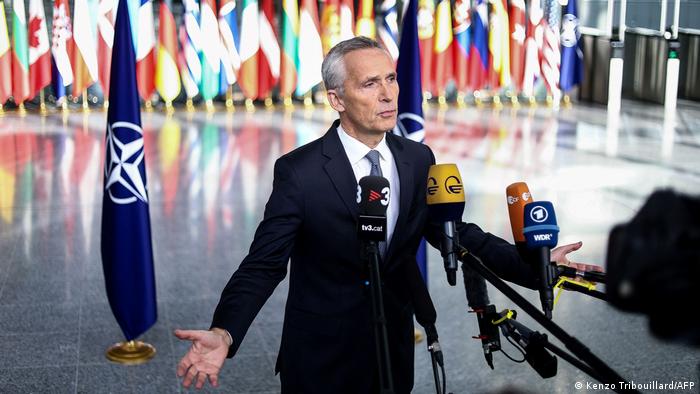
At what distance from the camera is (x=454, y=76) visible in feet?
55.2

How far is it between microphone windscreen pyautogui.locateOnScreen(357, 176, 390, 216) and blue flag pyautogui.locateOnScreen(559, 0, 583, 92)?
590 inches

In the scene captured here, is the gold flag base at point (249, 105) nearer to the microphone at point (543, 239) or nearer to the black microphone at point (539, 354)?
the microphone at point (543, 239)

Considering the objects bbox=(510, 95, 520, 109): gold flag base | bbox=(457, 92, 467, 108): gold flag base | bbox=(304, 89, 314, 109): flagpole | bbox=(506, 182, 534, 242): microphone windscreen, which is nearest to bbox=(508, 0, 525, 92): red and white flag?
bbox=(510, 95, 520, 109): gold flag base

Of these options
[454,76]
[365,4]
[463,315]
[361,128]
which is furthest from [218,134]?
[361,128]

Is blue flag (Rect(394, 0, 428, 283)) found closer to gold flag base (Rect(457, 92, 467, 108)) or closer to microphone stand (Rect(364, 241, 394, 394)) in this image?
microphone stand (Rect(364, 241, 394, 394))

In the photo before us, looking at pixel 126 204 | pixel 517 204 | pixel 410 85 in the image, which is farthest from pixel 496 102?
pixel 517 204

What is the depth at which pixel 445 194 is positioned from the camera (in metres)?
2.60

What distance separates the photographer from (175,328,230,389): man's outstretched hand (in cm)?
236

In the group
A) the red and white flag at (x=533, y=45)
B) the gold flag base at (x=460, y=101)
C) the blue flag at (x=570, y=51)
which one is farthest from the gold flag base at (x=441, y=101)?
the blue flag at (x=570, y=51)

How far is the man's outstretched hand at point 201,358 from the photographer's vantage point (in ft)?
7.73

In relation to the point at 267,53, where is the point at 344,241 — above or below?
below

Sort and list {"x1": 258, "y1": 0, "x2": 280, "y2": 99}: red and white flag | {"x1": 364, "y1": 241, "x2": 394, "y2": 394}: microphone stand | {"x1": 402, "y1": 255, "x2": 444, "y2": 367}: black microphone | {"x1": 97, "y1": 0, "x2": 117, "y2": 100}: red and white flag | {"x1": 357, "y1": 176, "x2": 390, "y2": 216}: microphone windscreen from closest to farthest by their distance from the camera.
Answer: {"x1": 364, "y1": 241, "x2": 394, "y2": 394}: microphone stand, {"x1": 402, "y1": 255, "x2": 444, "y2": 367}: black microphone, {"x1": 357, "y1": 176, "x2": 390, "y2": 216}: microphone windscreen, {"x1": 97, "y1": 0, "x2": 117, "y2": 100}: red and white flag, {"x1": 258, "y1": 0, "x2": 280, "y2": 99}: red and white flag

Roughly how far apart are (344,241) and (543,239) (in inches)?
23.6

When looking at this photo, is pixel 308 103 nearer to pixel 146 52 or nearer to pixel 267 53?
pixel 267 53
